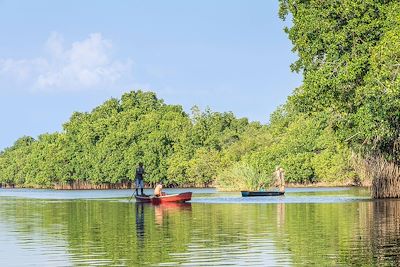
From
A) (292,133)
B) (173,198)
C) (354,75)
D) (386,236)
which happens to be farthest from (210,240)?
(292,133)

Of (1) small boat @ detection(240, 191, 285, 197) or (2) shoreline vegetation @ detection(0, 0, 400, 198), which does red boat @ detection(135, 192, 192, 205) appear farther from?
(1) small boat @ detection(240, 191, 285, 197)

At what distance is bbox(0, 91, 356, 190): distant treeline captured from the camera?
321 ft

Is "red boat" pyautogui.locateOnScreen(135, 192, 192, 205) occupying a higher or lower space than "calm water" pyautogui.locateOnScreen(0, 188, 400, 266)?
higher

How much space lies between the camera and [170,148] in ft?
408

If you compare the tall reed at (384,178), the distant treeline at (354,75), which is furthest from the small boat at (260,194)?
the tall reed at (384,178)

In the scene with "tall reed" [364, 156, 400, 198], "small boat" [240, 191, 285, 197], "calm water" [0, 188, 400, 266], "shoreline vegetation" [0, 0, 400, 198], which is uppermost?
"shoreline vegetation" [0, 0, 400, 198]

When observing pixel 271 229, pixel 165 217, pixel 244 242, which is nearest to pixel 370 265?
pixel 244 242

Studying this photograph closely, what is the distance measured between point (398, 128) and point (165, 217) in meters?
13.5

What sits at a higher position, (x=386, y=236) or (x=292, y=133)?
(x=292, y=133)

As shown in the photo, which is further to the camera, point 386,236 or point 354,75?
point 354,75

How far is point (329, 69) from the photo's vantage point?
1591 inches

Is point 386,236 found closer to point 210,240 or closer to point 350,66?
point 210,240

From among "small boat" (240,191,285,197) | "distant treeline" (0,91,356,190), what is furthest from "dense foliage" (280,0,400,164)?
"distant treeline" (0,91,356,190)

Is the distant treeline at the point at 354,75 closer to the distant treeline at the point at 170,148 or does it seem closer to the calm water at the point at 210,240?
the calm water at the point at 210,240
